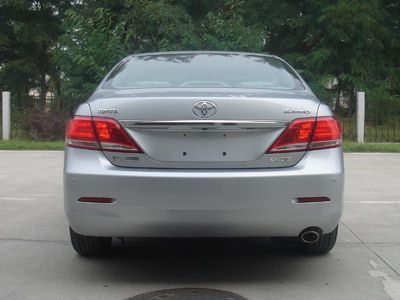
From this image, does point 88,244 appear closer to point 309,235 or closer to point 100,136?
point 100,136

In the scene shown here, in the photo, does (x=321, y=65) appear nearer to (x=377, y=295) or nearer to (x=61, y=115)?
(x=61, y=115)

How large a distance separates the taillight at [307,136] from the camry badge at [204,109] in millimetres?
442

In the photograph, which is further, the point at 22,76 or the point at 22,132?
the point at 22,76

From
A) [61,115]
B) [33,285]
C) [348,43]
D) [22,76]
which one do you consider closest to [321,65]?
[348,43]

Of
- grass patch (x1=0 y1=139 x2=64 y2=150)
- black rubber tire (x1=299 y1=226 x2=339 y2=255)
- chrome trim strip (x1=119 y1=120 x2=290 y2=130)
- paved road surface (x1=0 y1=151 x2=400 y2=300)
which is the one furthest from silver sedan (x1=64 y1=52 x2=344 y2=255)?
grass patch (x1=0 y1=139 x2=64 y2=150)

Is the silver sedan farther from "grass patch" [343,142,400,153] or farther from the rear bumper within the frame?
"grass patch" [343,142,400,153]

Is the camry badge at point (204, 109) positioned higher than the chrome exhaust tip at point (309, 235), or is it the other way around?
the camry badge at point (204, 109)

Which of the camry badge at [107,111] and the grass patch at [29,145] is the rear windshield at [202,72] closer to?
the camry badge at [107,111]

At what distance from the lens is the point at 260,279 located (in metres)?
4.39

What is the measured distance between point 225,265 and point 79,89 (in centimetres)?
1326

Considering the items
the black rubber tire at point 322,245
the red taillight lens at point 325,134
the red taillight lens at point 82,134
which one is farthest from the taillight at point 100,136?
the black rubber tire at point 322,245

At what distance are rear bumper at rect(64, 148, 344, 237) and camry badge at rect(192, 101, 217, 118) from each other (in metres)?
0.36

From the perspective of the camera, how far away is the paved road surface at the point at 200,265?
13.6 ft

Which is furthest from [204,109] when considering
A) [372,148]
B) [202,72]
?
[372,148]
